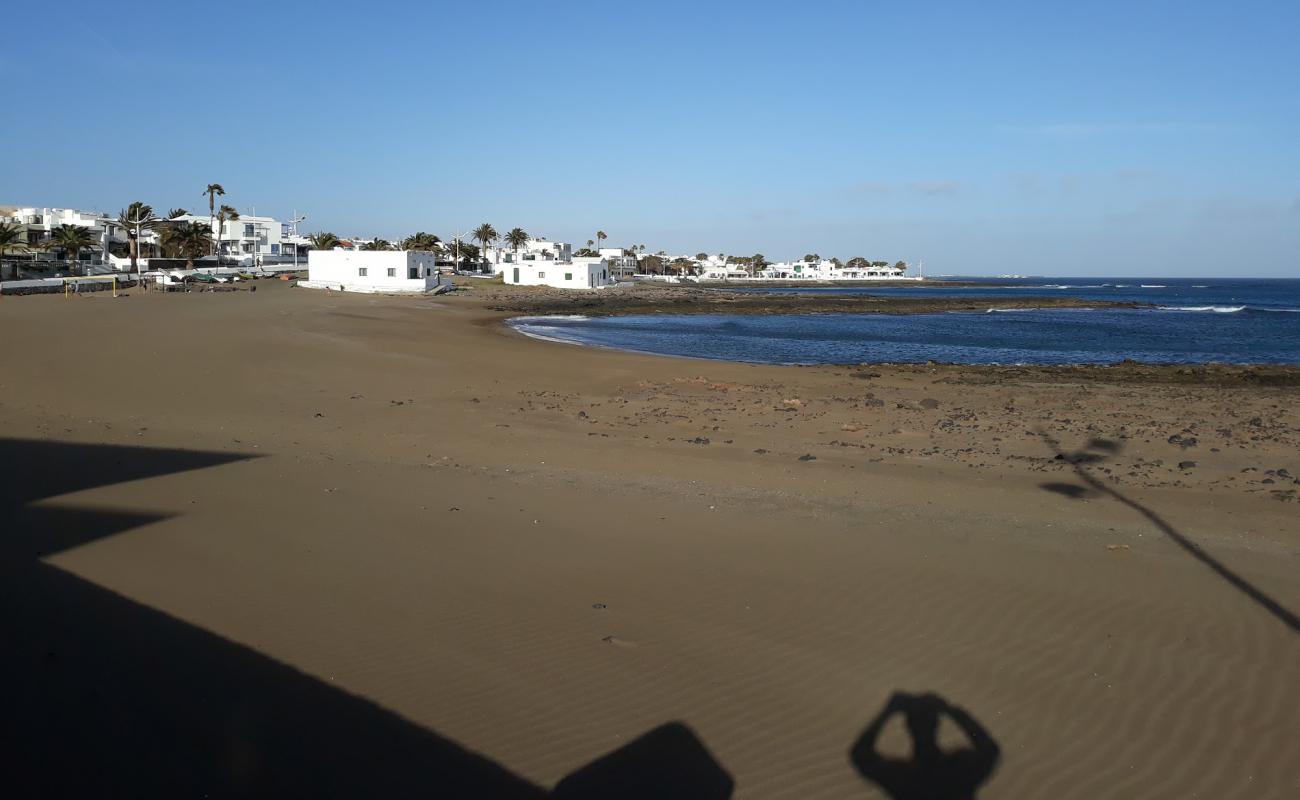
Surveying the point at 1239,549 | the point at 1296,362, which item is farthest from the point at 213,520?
the point at 1296,362

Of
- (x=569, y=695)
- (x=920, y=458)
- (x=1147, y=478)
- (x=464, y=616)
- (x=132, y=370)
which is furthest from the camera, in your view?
(x=132, y=370)

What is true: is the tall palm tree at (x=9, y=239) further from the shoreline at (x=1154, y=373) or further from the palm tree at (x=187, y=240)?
the shoreline at (x=1154, y=373)

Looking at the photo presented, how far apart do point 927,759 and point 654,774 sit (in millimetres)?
1483

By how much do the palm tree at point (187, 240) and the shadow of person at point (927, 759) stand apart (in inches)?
3396

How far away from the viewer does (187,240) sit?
271ft

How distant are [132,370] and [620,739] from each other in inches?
683

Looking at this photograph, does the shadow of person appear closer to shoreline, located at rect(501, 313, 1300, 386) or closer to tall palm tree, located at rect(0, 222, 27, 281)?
shoreline, located at rect(501, 313, 1300, 386)

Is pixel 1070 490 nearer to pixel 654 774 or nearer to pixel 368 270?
pixel 654 774

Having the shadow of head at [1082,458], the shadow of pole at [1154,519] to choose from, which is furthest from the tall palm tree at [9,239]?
the shadow of pole at [1154,519]

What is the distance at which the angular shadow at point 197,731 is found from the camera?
4.29m

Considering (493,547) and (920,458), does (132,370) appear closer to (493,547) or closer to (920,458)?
(493,547)

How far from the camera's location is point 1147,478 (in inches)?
450

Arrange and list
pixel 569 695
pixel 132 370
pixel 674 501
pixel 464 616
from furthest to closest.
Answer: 1. pixel 132 370
2. pixel 674 501
3. pixel 464 616
4. pixel 569 695

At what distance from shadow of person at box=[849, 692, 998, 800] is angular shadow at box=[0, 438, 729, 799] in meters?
0.88
